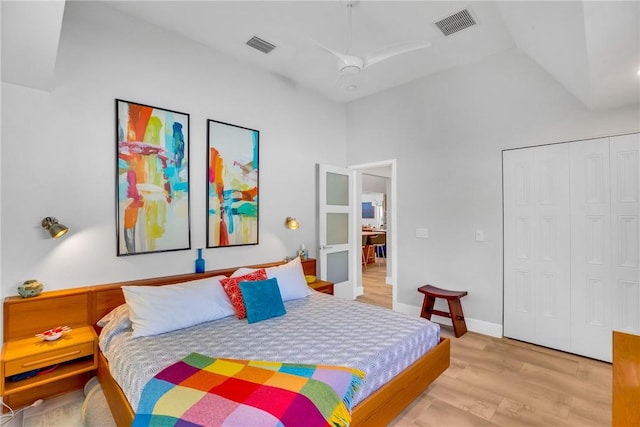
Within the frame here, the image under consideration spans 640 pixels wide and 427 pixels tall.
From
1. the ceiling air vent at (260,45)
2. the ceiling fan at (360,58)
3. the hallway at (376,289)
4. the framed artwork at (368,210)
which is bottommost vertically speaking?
the hallway at (376,289)

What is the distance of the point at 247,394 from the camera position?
1.39 m

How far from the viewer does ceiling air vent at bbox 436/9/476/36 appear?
8.93 ft

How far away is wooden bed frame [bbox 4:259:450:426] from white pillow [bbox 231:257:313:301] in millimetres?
903

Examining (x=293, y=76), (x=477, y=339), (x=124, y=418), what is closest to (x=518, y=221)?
(x=477, y=339)

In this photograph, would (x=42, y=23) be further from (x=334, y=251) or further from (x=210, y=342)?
(x=334, y=251)

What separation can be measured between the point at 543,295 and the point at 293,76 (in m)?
3.84

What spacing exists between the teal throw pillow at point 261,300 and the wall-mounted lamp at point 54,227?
4.48ft

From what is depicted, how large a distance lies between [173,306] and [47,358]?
2.65 ft

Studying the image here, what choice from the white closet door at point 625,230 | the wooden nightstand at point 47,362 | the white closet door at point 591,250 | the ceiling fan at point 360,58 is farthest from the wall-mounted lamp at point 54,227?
the white closet door at point 625,230

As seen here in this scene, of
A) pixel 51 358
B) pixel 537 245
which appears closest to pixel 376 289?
pixel 537 245

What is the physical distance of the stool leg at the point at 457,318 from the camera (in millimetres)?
3426

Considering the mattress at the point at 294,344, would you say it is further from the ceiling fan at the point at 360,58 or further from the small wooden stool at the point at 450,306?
the ceiling fan at the point at 360,58

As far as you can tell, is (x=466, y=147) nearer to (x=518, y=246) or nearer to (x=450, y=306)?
(x=518, y=246)

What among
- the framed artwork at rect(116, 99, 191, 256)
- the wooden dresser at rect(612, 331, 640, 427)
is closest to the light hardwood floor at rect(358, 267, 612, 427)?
the wooden dresser at rect(612, 331, 640, 427)
